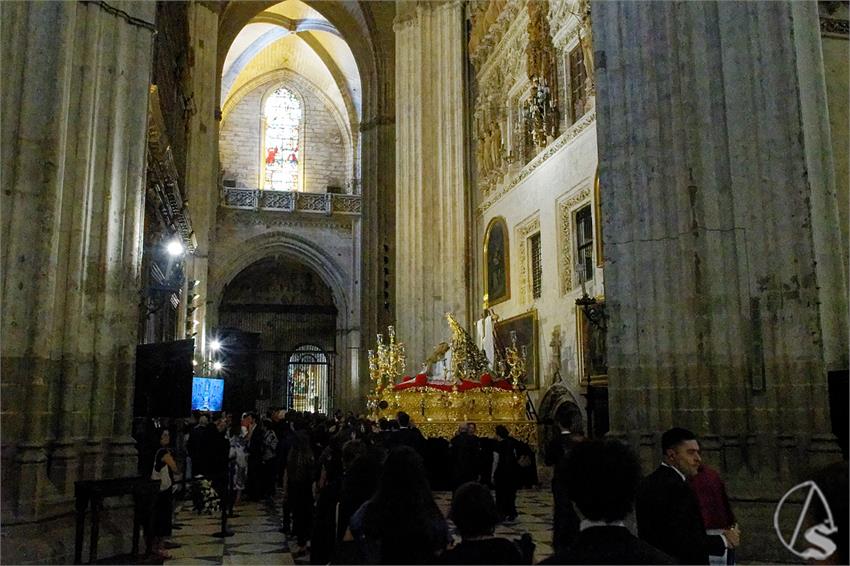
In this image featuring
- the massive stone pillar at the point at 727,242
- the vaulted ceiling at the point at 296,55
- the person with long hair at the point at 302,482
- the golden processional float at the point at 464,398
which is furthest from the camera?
the vaulted ceiling at the point at 296,55

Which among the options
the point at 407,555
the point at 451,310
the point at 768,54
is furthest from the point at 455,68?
the point at 407,555

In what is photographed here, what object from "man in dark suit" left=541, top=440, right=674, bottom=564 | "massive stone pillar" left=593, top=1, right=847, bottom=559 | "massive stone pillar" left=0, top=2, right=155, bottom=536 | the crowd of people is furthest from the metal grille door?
"man in dark suit" left=541, top=440, right=674, bottom=564

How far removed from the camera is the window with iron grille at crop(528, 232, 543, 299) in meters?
16.9

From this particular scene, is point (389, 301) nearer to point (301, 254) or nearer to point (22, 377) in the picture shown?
point (301, 254)

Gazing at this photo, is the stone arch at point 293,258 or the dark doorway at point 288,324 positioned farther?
the dark doorway at point 288,324

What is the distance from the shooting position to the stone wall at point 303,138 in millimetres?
33250

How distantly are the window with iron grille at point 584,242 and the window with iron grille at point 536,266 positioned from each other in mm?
1706

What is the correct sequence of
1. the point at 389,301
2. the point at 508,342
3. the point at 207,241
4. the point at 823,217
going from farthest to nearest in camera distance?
the point at 389,301 < the point at 207,241 < the point at 508,342 < the point at 823,217

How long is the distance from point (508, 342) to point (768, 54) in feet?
37.7

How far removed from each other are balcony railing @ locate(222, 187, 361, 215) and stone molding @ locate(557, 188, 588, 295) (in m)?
17.2

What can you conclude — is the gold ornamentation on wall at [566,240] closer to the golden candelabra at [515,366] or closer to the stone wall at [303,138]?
the golden candelabra at [515,366]

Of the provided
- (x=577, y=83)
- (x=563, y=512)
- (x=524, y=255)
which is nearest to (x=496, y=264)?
(x=524, y=255)

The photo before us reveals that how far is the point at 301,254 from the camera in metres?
31.4

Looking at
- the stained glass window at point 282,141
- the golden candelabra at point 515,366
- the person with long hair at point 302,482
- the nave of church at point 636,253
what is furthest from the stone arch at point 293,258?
the person with long hair at point 302,482
